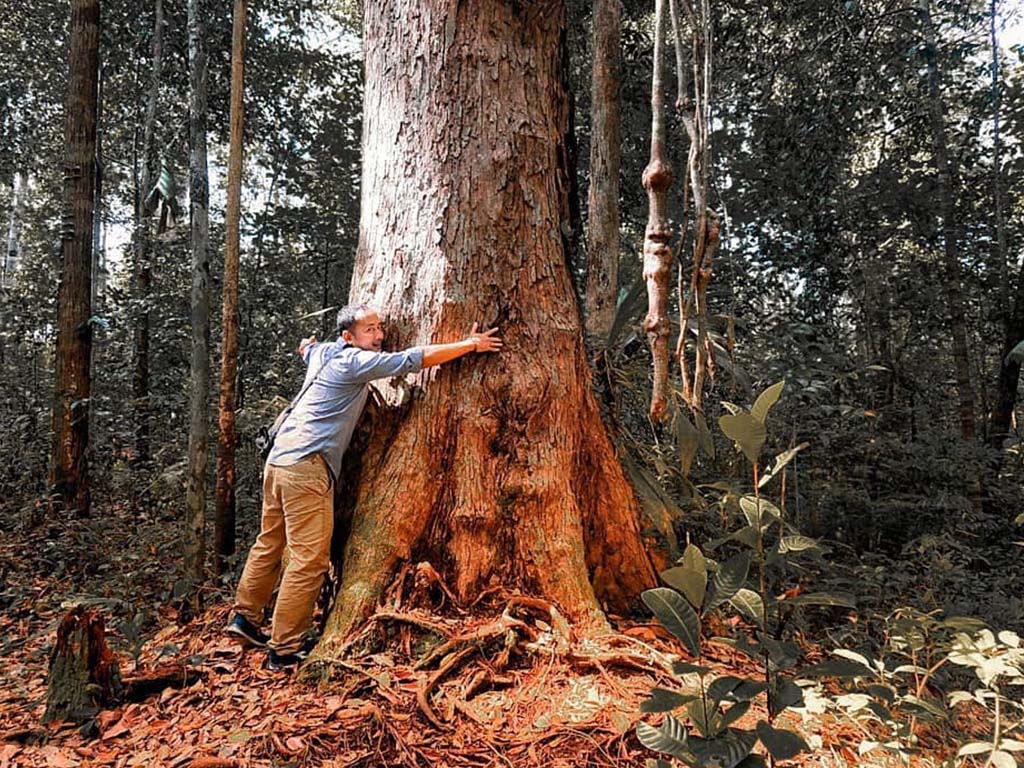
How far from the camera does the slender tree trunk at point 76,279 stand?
20.4 ft

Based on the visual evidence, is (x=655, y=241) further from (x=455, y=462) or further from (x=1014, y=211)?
(x=1014, y=211)

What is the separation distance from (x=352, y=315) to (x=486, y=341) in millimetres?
662

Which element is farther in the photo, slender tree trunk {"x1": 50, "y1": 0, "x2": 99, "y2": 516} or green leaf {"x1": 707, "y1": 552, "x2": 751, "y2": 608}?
slender tree trunk {"x1": 50, "y1": 0, "x2": 99, "y2": 516}

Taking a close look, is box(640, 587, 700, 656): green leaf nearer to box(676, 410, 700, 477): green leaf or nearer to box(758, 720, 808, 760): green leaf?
box(758, 720, 808, 760): green leaf

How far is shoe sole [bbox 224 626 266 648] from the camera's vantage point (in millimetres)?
3078

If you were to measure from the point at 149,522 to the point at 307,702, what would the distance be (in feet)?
16.7

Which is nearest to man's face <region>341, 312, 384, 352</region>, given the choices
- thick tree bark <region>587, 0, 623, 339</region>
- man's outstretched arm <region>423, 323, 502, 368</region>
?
man's outstretched arm <region>423, 323, 502, 368</region>

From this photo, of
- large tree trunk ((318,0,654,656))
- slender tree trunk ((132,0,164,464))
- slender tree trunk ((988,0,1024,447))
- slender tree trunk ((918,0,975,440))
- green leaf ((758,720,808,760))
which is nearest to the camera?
green leaf ((758,720,808,760))

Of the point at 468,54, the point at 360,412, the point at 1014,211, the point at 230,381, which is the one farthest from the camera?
the point at 1014,211

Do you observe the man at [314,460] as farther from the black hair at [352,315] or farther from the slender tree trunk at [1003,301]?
the slender tree trunk at [1003,301]

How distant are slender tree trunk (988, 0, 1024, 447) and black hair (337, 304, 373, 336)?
8050mm

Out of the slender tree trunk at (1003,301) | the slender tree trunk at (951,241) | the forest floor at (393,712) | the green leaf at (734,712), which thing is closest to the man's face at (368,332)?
the forest floor at (393,712)

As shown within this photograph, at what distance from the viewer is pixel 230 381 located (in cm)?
459

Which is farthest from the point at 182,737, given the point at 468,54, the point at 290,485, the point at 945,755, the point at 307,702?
the point at 468,54
